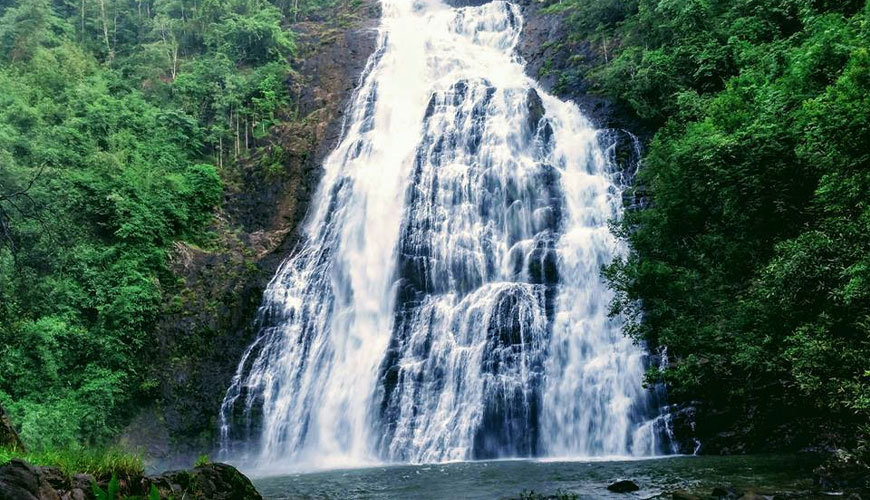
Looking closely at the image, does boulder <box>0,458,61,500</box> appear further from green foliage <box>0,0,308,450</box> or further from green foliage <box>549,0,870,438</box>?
green foliage <box>549,0,870,438</box>

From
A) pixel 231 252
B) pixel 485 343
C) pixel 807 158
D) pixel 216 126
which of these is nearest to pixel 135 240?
pixel 231 252

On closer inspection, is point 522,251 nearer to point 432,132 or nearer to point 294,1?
point 432,132

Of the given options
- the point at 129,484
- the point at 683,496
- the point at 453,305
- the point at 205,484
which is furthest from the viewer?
the point at 453,305

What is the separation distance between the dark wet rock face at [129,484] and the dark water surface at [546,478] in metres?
3.67

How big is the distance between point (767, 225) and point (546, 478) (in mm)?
7144

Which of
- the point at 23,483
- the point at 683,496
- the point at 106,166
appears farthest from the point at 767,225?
the point at 106,166

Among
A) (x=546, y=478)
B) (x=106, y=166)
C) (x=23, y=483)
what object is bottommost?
(x=546, y=478)

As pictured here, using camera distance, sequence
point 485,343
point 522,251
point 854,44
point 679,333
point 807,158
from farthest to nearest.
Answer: point 522,251
point 485,343
point 679,333
point 854,44
point 807,158

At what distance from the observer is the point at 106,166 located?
82.3 ft

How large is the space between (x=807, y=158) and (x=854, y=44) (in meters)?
4.00

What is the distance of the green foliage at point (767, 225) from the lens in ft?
29.5

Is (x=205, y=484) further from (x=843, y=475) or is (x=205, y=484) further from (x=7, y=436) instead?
(x=843, y=475)

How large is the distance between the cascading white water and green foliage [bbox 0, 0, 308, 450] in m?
5.22

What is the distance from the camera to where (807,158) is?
34.0ft
